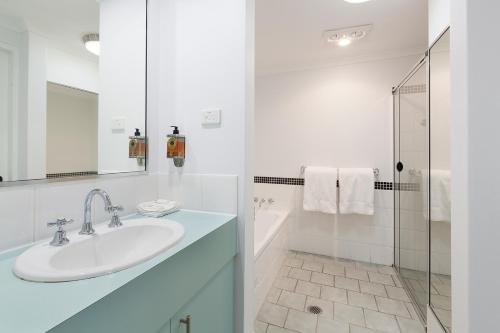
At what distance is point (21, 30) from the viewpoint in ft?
2.60

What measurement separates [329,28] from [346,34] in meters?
0.18

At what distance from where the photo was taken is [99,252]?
2.79 feet

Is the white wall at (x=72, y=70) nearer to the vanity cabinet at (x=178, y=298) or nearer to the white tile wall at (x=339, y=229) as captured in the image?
the vanity cabinet at (x=178, y=298)

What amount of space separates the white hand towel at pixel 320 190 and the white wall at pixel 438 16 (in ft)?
4.46

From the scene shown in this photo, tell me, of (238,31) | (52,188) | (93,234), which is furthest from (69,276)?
(238,31)

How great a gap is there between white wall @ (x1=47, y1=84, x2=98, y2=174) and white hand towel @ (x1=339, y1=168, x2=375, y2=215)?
2134mm

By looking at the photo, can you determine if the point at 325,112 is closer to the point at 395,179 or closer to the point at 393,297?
the point at 395,179

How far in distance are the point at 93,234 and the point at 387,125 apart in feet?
8.36

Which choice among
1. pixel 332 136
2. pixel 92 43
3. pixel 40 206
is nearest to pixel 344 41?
pixel 332 136

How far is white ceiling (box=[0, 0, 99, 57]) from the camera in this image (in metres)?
0.79

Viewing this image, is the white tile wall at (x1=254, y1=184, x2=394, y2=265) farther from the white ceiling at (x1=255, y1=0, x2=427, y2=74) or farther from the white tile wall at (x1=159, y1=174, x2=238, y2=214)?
the white tile wall at (x1=159, y1=174, x2=238, y2=214)

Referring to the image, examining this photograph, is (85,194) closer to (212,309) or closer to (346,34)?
(212,309)

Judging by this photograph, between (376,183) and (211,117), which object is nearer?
(211,117)

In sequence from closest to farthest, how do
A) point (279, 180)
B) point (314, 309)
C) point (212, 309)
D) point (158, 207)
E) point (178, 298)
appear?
1. point (178, 298)
2. point (212, 309)
3. point (158, 207)
4. point (314, 309)
5. point (279, 180)
